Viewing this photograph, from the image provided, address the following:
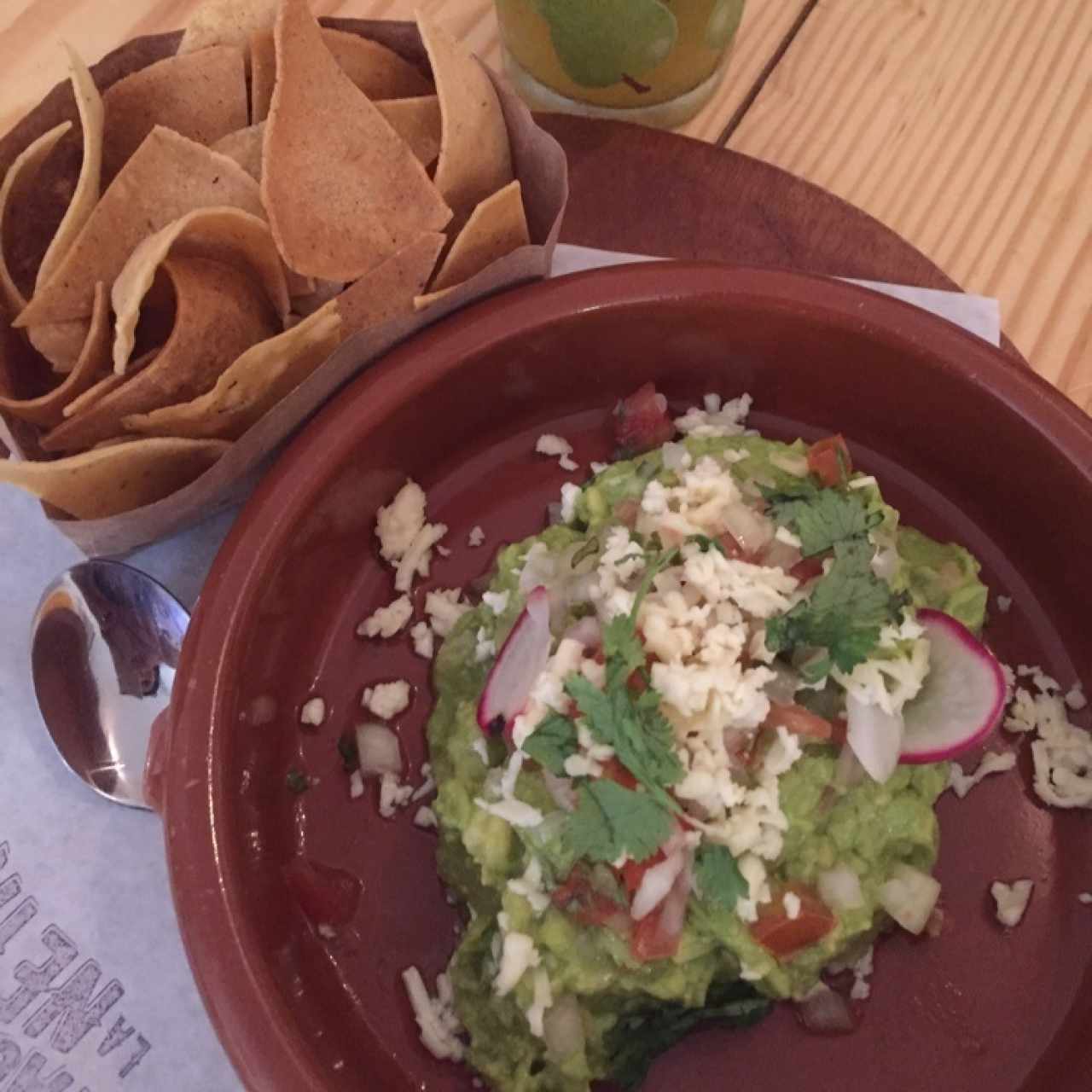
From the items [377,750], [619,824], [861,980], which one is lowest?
[861,980]

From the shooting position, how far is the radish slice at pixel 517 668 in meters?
1.08

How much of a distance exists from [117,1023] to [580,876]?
531 mm

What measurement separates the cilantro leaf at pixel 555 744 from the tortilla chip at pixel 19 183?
2.36ft

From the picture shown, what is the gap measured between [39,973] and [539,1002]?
0.56 metres

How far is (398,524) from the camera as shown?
1.33m

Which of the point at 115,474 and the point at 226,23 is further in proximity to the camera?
the point at 226,23

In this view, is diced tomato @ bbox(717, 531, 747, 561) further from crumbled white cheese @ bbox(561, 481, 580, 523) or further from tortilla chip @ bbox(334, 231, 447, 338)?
tortilla chip @ bbox(334, 231, 447, 338)

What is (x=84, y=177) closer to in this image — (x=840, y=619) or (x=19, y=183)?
(x=19, y=183)

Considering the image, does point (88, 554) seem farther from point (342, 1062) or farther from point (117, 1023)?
point (342, 1062)

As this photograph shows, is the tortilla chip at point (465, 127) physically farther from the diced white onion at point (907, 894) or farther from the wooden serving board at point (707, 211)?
the diced white onion at point (907, 894)

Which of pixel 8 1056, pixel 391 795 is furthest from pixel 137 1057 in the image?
pixel 391 795

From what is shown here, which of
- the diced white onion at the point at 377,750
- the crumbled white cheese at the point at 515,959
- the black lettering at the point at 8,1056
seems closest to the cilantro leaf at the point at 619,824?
the crumbled white cheese at the point at 515,959

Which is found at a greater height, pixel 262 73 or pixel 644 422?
pixel 262 73

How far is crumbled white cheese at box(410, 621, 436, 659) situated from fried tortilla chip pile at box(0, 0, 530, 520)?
0.99 feet
